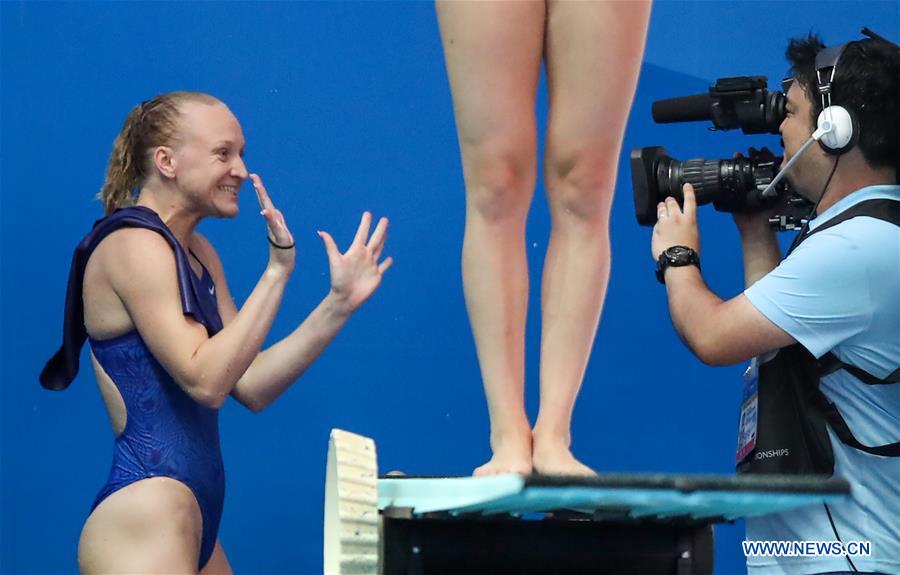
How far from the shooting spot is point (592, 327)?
1787mm

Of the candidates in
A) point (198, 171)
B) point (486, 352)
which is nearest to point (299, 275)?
point (198, 171)

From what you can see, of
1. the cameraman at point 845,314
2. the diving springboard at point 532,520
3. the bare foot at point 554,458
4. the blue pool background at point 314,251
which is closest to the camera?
the diving springboard at point 532,520

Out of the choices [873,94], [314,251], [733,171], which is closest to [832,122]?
[873,94]

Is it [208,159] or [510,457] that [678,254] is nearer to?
[510,457]

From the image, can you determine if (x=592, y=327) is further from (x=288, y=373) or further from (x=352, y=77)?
(x=352, y=77)

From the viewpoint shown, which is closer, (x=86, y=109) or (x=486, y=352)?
(x=486, y=352)

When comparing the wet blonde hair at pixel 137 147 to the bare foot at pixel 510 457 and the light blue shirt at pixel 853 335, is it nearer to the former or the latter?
the bare foot at pixel 510 457

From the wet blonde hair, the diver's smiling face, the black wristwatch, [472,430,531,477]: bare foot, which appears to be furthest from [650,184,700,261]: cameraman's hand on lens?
the wet blonde hair

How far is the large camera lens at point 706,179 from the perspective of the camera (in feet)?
7.29

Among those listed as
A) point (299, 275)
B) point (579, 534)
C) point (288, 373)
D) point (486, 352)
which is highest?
point (299, 275)

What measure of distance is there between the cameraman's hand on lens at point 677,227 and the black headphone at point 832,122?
0.24 m

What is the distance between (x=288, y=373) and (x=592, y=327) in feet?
2.20

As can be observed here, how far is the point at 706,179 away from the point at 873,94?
1.03ft

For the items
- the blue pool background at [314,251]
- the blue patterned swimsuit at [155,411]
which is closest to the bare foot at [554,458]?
the blue patterned swimsuit at [155,411]
